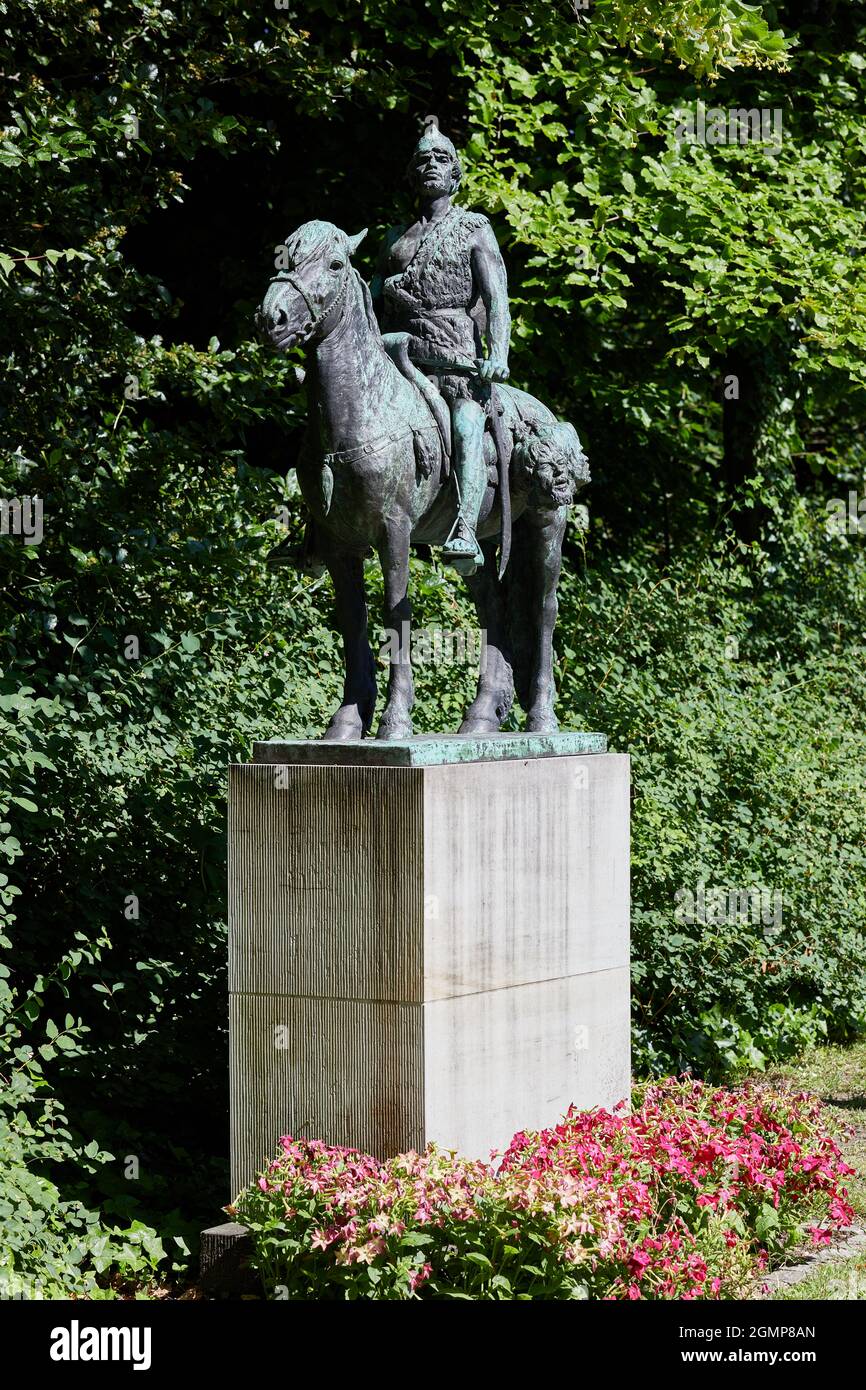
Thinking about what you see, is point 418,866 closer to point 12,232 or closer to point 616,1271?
point 616,1271

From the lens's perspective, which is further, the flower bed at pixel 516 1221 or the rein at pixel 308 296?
the rein at pixel 308 296

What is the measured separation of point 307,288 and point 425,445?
0.82 m

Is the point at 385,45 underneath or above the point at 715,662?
above

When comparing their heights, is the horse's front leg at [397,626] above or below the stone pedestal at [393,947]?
above

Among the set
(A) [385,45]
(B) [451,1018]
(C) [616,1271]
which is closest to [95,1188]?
(B) [451,1018]

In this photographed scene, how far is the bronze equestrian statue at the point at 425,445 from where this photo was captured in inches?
235

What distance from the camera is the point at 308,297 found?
574 centimetres

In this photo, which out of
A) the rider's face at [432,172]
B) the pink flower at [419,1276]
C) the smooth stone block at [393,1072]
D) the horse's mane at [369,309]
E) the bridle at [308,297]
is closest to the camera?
the pink flower at [419,1276]

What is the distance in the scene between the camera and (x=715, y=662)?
11.1m

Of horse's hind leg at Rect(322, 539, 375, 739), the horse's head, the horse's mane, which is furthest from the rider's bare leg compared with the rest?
the horse's head

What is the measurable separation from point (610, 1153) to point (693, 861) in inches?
138

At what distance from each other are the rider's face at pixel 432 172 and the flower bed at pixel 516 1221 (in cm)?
356

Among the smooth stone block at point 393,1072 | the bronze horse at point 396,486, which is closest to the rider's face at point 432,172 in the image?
the bronze horse at point 396,486

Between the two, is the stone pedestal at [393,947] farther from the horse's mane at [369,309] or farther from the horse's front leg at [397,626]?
the horse's mane at [369,309]
